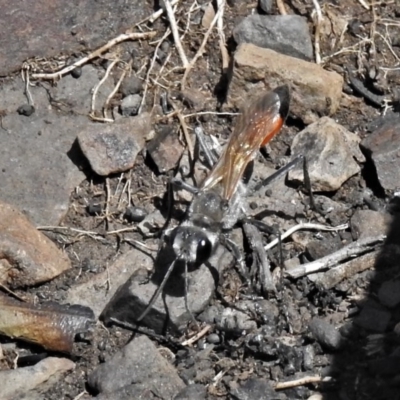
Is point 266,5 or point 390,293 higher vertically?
point 266,5

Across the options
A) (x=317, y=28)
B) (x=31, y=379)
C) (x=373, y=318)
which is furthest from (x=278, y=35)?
(x=31, y=379)

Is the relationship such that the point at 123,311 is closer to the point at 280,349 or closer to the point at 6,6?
the point at 280,349

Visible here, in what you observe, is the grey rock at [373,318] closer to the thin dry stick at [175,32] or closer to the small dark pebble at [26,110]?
the thin dry stick at [175,32]

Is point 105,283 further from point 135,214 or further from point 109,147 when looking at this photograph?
point 109,147

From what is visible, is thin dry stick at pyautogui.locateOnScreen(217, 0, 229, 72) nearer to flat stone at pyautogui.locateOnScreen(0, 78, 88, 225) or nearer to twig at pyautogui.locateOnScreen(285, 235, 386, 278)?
flat stone at pyautogui.locateOnScreen(0, 78, 88, 225)

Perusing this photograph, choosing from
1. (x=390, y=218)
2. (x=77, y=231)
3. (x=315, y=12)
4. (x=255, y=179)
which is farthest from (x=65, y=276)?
(x=315, y=12)

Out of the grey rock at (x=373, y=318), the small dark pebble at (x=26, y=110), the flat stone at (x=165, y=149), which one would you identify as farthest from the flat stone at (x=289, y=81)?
the grey rock at (x=373, y=318)
